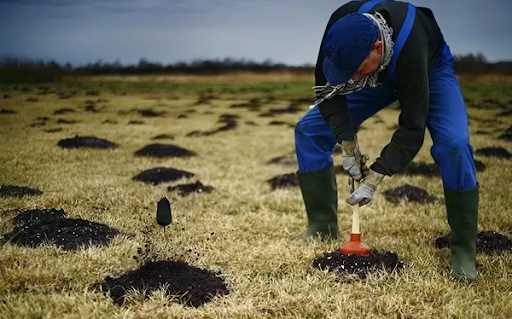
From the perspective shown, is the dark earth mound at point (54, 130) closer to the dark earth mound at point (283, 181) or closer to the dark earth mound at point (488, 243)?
the dark earth mound at point (283, 181)

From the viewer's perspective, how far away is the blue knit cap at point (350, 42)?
3348 mm

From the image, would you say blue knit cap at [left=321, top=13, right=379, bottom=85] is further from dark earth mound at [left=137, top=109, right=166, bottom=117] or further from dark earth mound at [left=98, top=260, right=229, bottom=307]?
dark earth mound at [left=137, top=109, right=166, bottom=117]

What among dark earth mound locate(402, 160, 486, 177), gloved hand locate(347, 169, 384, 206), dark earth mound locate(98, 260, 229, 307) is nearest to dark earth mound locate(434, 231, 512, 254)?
gloved hand locate(347, 169, 384, 206)

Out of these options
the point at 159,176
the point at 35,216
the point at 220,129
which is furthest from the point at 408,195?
the point at 220,129

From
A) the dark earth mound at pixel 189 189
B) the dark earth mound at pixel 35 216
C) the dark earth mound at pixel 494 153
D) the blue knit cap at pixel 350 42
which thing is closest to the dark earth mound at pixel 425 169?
the dark earth mound at pixel 494 153

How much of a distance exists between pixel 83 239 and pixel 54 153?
6.63m

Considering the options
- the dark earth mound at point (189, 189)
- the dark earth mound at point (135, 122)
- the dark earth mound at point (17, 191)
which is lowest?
the dark earth mound at point (135, 122)

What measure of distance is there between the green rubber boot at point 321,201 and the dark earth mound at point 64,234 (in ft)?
6.27

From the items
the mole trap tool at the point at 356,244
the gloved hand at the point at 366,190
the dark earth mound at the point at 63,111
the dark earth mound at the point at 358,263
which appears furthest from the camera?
the dark earth mound at the point at 63,111

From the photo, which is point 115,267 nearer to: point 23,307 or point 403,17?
point 23,307

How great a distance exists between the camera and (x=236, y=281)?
414cm

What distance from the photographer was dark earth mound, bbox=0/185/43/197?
6768 mm

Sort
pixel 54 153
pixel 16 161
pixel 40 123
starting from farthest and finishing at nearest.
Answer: pixel 40 123 → pixel 54 153 → pixel 16 161

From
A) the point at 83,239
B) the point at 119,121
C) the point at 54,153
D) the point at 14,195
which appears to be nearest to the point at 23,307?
the point at 83,239
